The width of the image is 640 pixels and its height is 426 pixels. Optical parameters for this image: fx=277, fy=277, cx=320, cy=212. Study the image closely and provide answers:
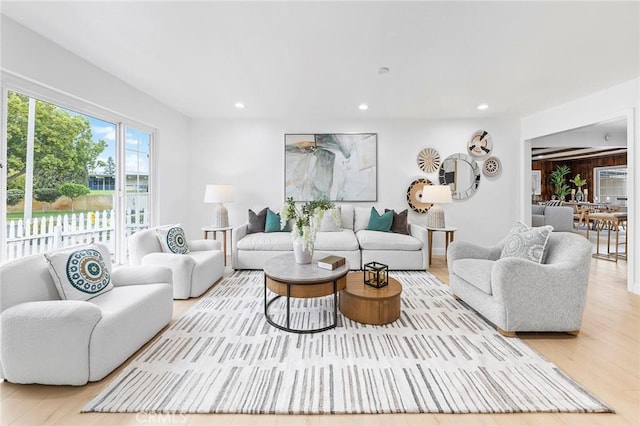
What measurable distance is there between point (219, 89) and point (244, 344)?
3.06 metres

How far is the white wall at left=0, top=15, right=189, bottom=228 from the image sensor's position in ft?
7.35

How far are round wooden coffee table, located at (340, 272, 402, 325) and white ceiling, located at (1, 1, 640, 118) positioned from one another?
2.18 metres

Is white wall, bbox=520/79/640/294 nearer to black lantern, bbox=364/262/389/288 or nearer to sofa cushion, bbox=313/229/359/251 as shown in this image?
black lantern, bbox=364/262/389/288

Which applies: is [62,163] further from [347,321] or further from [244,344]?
[347,321]

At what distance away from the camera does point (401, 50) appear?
8.41 feet

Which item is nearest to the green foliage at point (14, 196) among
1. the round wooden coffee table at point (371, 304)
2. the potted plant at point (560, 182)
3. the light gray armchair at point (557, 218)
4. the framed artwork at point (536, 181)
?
the round wooden coffee table at point (371, 304)

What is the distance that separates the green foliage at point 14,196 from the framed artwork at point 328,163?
325cm

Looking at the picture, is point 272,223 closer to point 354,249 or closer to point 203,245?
point 203,245

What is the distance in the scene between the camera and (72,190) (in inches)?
118

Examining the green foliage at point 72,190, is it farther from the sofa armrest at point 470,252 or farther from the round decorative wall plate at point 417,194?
the round decorative wall plate at point 417,194

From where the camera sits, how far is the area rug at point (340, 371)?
1515mm

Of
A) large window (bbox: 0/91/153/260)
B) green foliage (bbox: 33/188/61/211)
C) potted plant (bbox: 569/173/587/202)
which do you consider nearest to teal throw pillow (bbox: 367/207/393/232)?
large window (bbox: 0/91/153/260)

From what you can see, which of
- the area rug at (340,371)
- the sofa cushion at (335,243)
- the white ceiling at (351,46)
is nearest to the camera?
the area rug at (340,371)

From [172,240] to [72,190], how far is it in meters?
1.14
